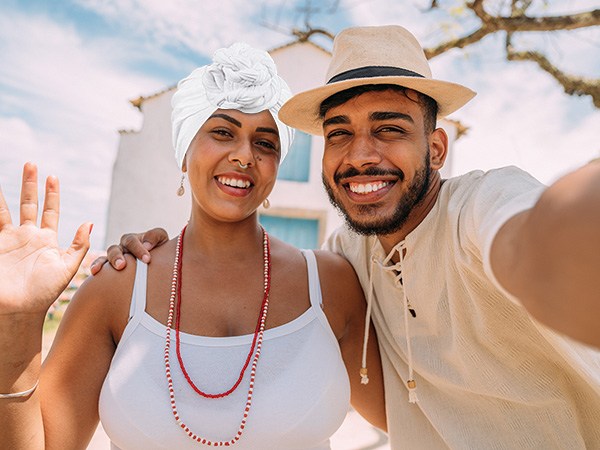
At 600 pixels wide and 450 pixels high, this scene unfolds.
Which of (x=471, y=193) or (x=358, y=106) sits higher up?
(x=358, y=106)

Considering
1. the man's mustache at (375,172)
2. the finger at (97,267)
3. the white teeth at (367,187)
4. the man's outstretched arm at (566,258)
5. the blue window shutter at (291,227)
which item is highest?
the man's mustache at (375,172)

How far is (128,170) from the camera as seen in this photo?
30.5 feet

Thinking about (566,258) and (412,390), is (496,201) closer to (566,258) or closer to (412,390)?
(566,258)

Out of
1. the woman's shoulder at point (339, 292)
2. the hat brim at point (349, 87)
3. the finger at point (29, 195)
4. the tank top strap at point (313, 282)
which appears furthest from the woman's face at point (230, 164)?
the finger at point (29, 195)

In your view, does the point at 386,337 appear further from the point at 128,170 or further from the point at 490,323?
the point at 128,170

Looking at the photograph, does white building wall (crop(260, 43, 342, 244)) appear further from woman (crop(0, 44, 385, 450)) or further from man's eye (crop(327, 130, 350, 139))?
man's eye (crop(327, 130, 350, 139))

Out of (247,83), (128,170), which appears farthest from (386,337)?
(128,170)

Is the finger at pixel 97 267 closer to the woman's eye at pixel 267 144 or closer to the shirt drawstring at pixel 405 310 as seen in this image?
the woman's eye at pixel 267 144

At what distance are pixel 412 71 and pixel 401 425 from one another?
1683 millimetres

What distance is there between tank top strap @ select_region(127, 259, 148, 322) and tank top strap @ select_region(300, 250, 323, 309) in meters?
0.78

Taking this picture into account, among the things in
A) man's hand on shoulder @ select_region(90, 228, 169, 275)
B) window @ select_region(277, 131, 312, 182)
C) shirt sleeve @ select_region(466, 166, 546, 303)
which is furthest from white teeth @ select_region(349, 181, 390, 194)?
window @ select_region(277, 131, 312, 182)

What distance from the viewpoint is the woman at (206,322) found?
1.65 metres

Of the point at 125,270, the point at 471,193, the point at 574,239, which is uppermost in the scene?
the point at 471,193

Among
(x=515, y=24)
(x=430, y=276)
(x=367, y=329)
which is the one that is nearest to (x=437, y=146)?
(x=430, y=276)
